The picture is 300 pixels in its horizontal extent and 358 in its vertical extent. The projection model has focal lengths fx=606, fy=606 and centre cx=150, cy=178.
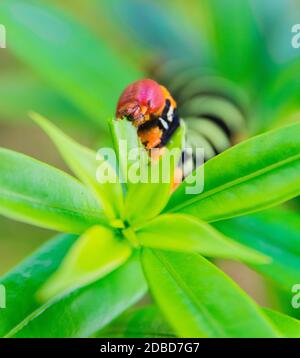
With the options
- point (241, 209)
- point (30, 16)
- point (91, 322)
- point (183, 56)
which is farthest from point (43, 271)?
point (183, 56)

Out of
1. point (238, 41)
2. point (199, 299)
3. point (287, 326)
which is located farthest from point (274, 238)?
point (238, 41)

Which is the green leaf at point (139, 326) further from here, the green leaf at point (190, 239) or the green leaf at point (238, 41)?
the green leaf at point (238, 41)

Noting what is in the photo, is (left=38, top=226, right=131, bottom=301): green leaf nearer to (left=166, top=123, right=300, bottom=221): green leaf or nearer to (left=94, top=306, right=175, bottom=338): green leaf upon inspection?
(left=166, top=123, right=300, bottom=221): green leaf

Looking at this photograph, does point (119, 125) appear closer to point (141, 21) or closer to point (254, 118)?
point (254, 118)

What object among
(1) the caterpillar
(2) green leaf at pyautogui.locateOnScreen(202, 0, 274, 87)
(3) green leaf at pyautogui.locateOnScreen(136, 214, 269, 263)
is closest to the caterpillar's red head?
(1) the caterpillar

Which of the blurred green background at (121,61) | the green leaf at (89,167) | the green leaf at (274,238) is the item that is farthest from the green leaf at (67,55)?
the green leaf at (89,167)

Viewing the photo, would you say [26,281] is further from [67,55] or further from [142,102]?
[67,55]

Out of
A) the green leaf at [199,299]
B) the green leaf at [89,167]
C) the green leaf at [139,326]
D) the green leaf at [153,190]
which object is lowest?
the green leaf at [199,299]
